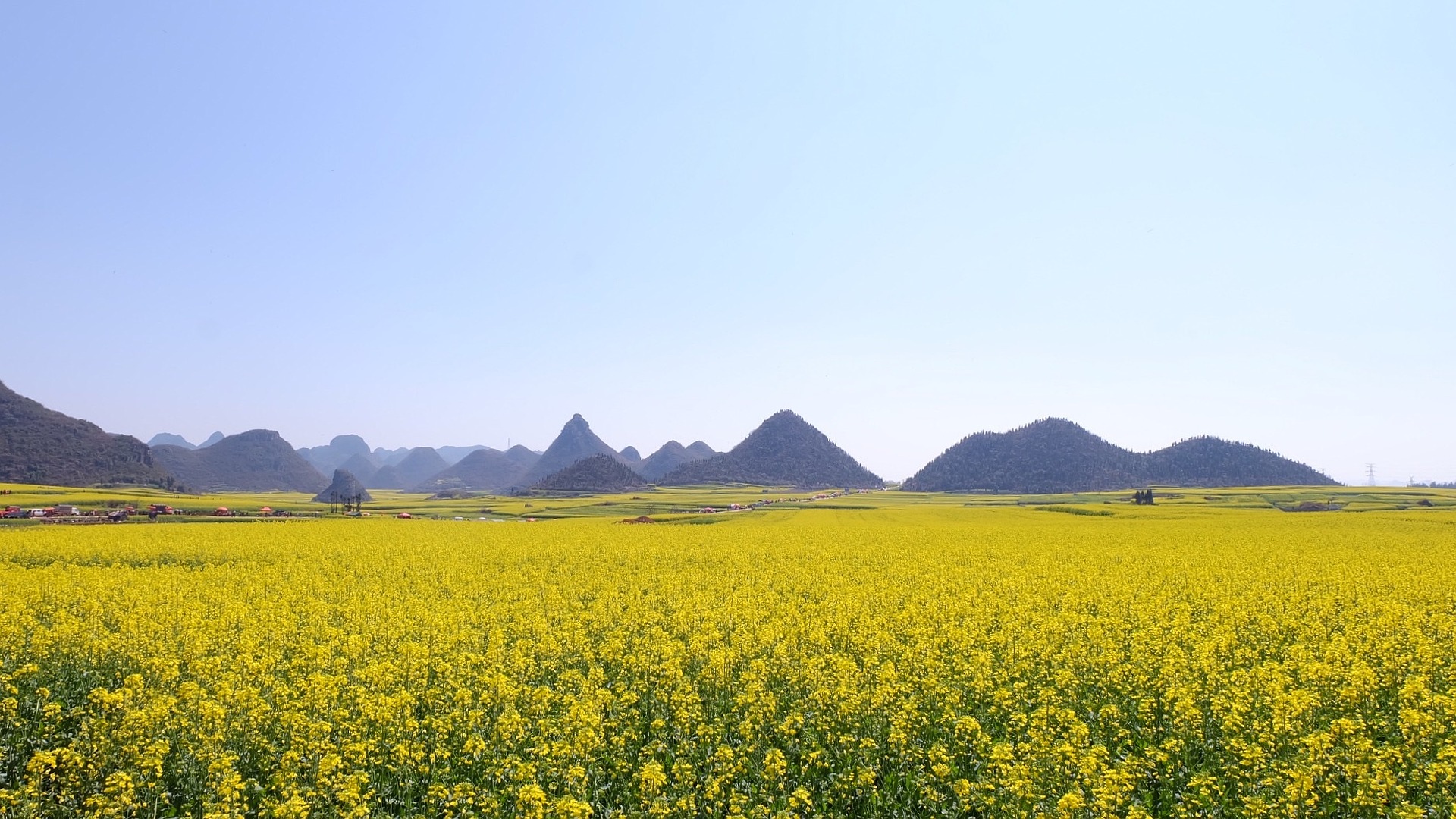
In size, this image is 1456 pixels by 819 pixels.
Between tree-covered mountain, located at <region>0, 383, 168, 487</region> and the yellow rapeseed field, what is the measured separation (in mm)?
150296

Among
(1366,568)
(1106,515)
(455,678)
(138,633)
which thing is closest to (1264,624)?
(1366,568)

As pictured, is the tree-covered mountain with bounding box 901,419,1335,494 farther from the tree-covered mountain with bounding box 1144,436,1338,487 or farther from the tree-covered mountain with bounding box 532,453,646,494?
the tree-covered mountain with bounding box 532,453,646,494

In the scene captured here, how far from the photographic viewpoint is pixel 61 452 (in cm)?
13762

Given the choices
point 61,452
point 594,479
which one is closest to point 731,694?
point 594,479

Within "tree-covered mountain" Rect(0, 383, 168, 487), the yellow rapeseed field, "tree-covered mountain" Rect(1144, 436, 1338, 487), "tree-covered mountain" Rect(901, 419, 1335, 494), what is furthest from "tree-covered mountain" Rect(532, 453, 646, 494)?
the yellow rapeseed field

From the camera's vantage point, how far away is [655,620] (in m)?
17.0

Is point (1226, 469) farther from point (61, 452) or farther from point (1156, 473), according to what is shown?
point (61, 452)

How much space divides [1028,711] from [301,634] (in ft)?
47.9

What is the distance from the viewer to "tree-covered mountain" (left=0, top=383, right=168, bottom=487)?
131000 millimetres

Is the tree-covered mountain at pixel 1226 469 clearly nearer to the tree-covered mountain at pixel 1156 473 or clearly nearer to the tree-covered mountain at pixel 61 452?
the tree-covered mountain at pixel 1156 473

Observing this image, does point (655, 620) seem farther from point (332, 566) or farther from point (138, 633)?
point (332, 566)

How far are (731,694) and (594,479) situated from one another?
170694 millimetres

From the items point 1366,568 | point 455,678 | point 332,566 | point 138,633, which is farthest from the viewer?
point 332,566

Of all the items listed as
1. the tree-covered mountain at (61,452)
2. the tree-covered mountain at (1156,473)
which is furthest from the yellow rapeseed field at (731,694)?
the tree-covered mountain at (1156,473)
